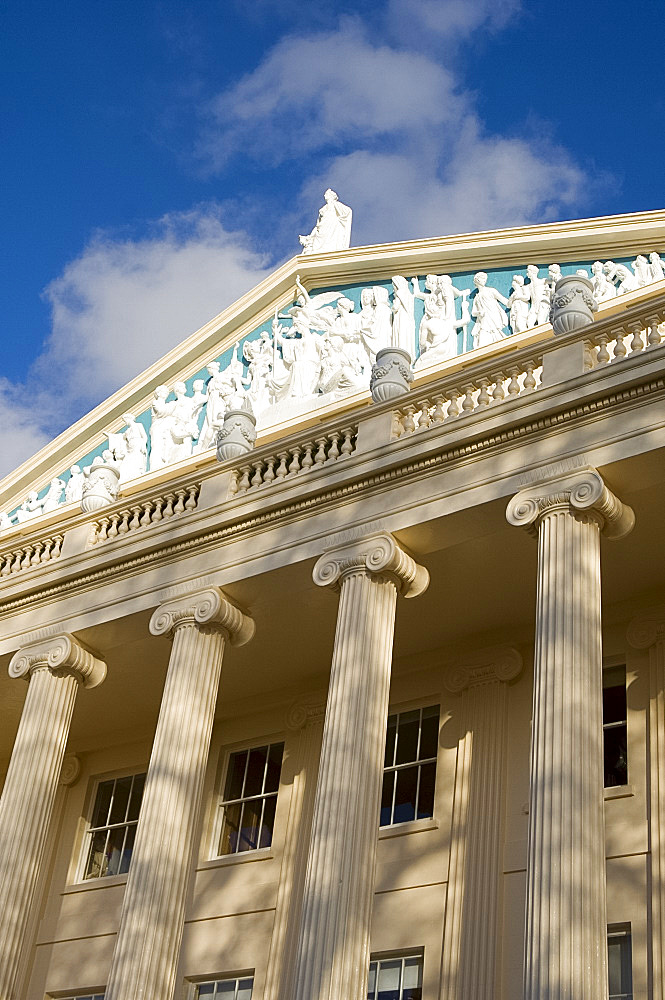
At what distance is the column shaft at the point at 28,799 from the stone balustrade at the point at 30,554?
6.92ft

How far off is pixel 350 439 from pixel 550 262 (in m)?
6.00

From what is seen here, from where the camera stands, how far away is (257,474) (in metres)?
16.5

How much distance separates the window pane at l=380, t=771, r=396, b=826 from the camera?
16.2m

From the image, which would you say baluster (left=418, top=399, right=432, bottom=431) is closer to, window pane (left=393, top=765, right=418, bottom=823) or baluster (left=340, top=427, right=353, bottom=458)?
baluster (left=340, top=427, right=353, bottom=458)

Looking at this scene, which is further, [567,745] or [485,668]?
[485,668]

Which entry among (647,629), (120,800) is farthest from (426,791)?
(120,800)

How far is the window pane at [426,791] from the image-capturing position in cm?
1588

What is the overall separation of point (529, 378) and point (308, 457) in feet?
10.0

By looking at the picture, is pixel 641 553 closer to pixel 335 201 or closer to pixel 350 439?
pixel 350 439

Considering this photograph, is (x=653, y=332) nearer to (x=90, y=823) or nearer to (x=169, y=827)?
(x=169, y=827)

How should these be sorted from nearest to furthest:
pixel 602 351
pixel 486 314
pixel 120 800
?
1. pixel 602 351
2. pixel 120 800
3. pixel 486 314

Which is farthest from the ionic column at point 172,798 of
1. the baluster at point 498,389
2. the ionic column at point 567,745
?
the ionic column at point 567,745

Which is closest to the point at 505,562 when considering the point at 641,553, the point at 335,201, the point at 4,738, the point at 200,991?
the point at 641,553

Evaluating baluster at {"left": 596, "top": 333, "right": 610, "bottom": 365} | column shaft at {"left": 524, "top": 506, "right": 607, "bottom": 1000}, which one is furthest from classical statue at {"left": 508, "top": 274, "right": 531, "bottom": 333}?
column shaft at {"left": 524, "top": 506, "right": 607, "bottom": 1000}
